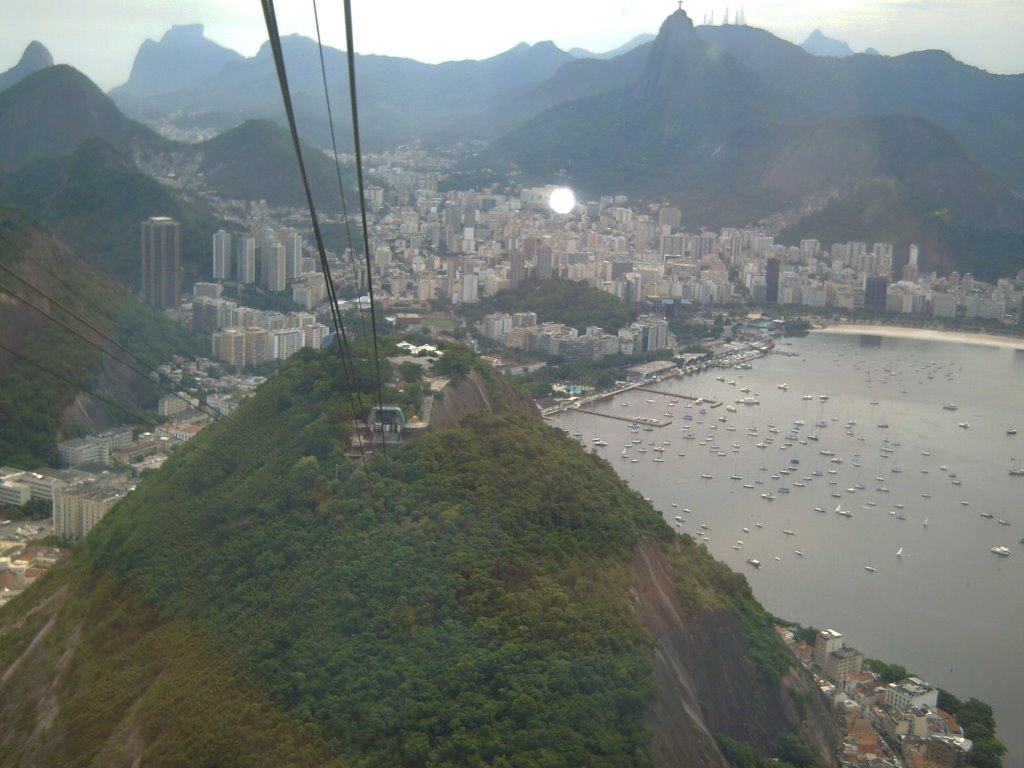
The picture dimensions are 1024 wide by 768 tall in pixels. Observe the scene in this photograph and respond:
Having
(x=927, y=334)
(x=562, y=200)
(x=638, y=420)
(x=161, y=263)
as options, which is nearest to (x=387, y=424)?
(x=638, y=420)

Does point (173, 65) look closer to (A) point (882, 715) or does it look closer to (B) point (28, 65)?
(B) point (28, 65)

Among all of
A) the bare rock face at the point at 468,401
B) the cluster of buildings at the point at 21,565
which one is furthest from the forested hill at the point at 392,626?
the cluster of buildings at the point at 21,565

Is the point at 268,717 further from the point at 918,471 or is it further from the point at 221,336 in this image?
the point at 221,336

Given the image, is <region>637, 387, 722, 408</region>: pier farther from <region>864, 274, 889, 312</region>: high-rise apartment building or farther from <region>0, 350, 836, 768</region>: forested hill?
<region>864, 274, 889, 312</region>: high-rise apartment building

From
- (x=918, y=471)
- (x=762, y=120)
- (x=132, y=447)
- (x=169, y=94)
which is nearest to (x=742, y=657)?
(x=132, y=447)

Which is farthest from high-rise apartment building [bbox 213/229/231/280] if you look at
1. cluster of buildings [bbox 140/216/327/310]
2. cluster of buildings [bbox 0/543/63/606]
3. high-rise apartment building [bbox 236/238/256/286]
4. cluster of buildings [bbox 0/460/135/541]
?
cluster of buildings [bbox 0/543/63/606]
